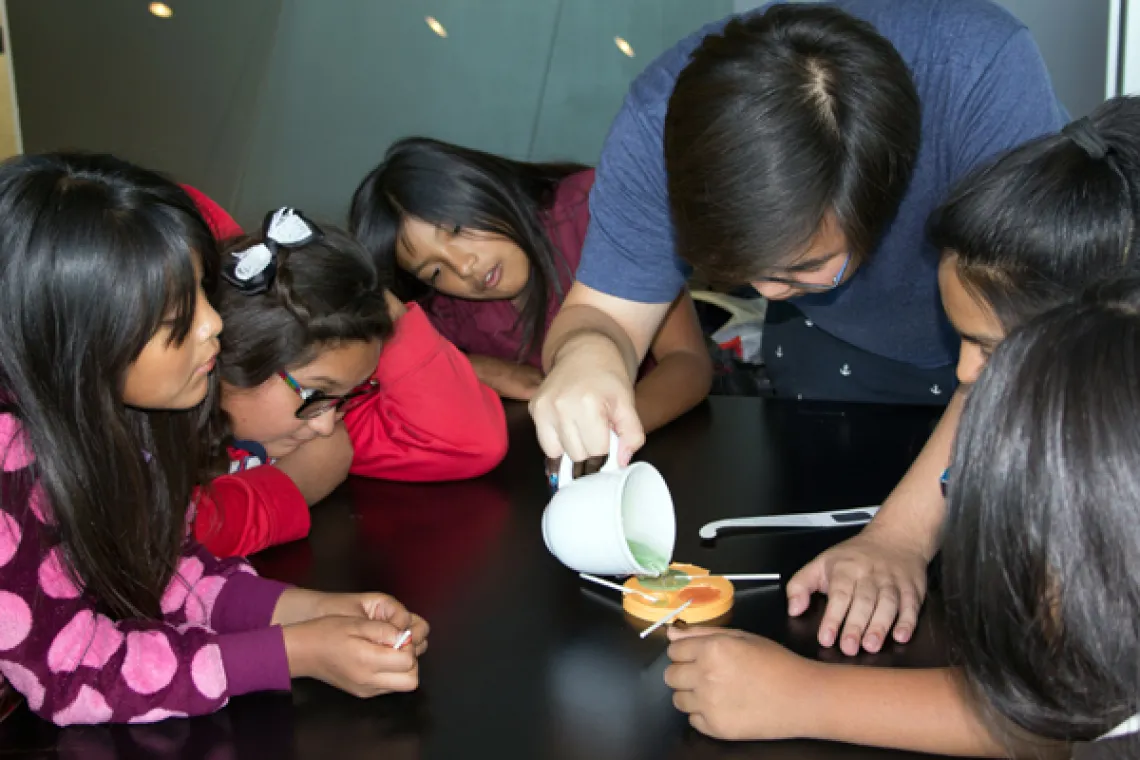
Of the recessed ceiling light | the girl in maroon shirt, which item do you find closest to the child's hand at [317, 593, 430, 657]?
the girl in maroon shirt

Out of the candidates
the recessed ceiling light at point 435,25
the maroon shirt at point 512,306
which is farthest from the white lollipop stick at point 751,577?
the recessed ceiling light at point 435,25

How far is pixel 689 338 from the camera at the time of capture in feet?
6.26

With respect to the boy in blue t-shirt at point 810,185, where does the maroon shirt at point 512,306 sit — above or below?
below

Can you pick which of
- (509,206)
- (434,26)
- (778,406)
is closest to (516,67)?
(434,26)

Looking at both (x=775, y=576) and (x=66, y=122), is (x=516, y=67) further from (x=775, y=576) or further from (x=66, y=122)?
(x=775, y=576)

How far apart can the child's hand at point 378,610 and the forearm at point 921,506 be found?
1.55 feet

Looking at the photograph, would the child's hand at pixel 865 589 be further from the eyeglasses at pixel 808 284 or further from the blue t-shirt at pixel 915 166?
the blue t-shirt at pixel 915 166

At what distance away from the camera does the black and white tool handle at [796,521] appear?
47.4 inches

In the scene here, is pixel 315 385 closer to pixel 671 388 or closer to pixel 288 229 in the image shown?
pixel 288 229

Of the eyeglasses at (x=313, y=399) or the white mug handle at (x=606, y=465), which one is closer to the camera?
the white mug handle at (x=606, y=465)

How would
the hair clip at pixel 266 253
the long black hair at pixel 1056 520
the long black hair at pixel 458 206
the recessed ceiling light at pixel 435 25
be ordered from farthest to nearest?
the recessed ceiling light at pixel 435 25
the long black hair at pixel 458 206
the hair clip at pixel 266 253
the long black hair at pixel 1056 520

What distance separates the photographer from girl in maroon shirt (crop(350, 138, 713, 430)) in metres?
1.82

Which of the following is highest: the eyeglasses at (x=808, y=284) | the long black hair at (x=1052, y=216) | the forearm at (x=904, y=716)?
the long black hair at (x=1052, y=216)

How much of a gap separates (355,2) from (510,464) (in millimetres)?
2145
